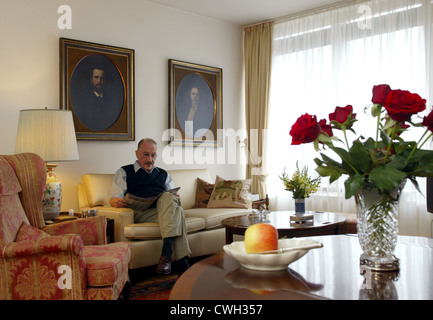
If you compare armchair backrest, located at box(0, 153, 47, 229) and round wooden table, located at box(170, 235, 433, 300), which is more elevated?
armchair backrest, located at box(0, 153, 47, 229)

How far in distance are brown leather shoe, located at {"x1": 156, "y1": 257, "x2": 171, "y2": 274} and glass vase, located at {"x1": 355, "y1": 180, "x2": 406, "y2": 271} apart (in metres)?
2.48

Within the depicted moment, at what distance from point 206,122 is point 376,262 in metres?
4.62

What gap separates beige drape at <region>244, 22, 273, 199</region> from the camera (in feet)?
20.5

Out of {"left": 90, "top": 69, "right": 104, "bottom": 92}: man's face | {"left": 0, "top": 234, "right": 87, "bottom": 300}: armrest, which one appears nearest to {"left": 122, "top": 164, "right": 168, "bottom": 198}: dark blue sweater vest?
{"left": 90, "top": 69, "right": 104, "bottom": 92}: man's face

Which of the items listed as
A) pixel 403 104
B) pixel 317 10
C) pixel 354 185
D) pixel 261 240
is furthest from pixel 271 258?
pixel 317 10

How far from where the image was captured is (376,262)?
151 cm

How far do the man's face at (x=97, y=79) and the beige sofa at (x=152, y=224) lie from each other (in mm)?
974

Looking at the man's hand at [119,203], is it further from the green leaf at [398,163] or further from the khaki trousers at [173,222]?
the green leaf at [398,163]

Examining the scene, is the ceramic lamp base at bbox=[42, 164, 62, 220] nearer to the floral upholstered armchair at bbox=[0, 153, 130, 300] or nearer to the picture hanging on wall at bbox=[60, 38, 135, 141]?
the floral upholstered armchair at bbox=[0, 153, 130, 300]

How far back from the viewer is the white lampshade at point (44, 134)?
3596 millimetres

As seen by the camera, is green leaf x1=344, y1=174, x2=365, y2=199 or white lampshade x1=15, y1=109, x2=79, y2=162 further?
white lampshade x1=15, y1=109, x2=79, y2=162

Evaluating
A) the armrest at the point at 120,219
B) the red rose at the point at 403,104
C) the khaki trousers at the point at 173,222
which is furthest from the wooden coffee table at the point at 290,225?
the red rose at the point at 403,104

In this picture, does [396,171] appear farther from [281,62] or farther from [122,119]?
[281,62]
